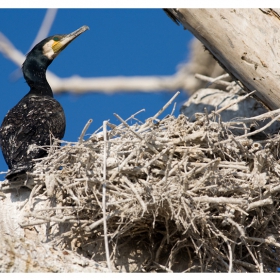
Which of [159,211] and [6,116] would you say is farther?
[6,116]

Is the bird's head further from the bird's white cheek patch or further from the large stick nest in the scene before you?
the large stick nest

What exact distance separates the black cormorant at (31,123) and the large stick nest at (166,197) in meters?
0.34

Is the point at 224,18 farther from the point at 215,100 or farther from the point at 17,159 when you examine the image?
the point at 215,100

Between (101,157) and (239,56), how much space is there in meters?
1.21

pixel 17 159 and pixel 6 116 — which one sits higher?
pixel 6 116

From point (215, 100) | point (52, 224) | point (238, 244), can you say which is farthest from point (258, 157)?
point (215, 100)

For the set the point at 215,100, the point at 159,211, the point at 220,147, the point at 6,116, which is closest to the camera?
the point at 159,211

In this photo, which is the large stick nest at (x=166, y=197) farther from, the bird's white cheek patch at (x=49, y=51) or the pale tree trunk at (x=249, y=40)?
the bird's white cheek patch at (x=49, y=51)

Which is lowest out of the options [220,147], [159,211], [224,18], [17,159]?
[159,211]

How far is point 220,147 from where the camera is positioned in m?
4.70

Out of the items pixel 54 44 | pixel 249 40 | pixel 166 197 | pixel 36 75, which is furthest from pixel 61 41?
pixel 166 197

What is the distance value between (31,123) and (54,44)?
1578 millimetres

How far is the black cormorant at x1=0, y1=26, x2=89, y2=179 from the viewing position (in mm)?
5035

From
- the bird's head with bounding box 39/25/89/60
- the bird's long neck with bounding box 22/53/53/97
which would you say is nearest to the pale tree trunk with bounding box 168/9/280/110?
the bird's long neck with bounding box 22/53/53/97
